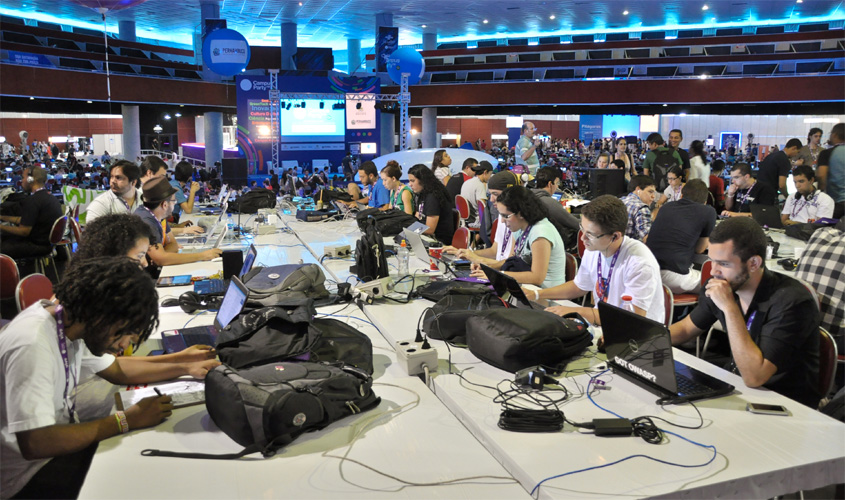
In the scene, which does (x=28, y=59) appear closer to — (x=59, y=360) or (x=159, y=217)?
(x=159, y=217)

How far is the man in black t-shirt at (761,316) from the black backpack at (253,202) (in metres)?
6.04

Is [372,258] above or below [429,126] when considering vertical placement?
below

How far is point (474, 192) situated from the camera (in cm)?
782

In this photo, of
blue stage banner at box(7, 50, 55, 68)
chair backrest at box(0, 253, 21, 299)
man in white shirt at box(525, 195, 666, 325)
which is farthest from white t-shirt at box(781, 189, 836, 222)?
blue stage banner at box(7, 50, 55, 68)

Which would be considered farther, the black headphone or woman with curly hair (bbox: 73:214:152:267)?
the black headphone

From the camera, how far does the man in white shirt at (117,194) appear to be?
15.0 feet

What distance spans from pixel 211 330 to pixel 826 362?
262cm

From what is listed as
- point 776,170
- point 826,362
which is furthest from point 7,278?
point 776,170

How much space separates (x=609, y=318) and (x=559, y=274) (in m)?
1.56

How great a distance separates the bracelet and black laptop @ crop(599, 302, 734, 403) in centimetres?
172

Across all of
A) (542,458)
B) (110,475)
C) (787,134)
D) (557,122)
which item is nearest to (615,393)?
(542,458)

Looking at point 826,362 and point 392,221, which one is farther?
point 392,221

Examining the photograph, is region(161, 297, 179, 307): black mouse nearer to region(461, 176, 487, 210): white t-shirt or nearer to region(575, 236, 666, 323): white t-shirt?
region(575, 236, 666, 323): white t-shirt

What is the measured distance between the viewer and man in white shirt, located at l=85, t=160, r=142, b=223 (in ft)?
15.0
